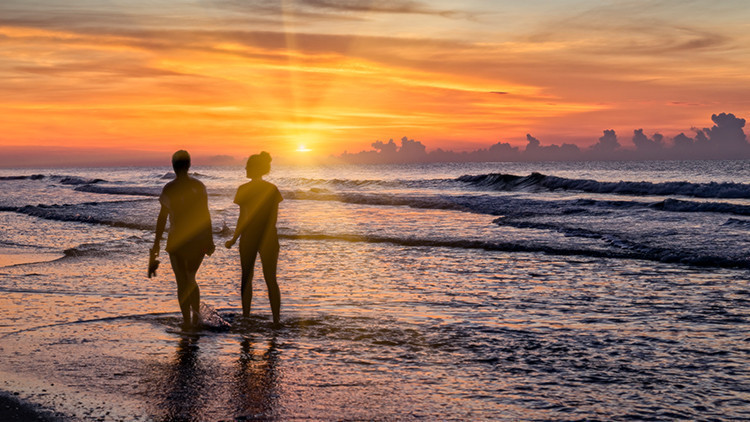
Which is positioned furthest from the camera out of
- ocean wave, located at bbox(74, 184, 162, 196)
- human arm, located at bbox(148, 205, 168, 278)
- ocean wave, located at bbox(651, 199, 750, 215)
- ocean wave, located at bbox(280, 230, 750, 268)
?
ocean wave, located at bbox(74, 184, 162, 196)

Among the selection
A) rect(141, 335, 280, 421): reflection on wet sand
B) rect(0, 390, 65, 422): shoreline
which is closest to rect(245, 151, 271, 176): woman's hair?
rect(141, 335, 280, 421): reflection on wet sand

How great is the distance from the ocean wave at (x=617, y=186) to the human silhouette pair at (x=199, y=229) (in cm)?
3773

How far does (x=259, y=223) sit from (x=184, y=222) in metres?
0.85

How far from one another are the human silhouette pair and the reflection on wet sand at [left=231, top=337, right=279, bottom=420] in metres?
0.99

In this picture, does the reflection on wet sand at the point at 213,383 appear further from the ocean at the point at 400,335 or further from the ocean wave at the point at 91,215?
the ocean wave at the point at 91,215

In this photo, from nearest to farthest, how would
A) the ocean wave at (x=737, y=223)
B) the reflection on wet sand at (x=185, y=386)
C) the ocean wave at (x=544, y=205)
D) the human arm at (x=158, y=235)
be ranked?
the reflection on wet sand at (x=185, y=386) → the human arm at (x=158, y=235) → the ocean wave at (x=737, y=223) → the ocean wave at (x=544, y=205)

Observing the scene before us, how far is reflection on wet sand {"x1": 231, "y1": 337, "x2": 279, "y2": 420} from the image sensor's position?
4926 millimetres

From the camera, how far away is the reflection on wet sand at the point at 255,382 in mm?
4926

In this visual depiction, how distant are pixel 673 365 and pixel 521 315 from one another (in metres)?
2.40

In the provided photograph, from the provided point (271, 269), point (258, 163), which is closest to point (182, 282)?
point (271, 269)

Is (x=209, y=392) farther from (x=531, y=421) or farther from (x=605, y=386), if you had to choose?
(x=605, y=386)

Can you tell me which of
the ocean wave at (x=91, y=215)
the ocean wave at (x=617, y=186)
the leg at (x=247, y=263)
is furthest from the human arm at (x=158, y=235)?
the ocean wave at (x=617, y=186)

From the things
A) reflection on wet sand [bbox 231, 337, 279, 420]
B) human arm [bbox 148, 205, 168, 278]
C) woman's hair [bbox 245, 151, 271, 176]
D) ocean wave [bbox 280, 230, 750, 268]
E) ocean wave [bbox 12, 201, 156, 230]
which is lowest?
ocean wave [bbox 12, 201, 156, 230]

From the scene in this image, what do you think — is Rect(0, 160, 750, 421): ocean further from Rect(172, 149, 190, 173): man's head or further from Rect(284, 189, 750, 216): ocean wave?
Rect(284, 189, 750, 216): ocean wave
